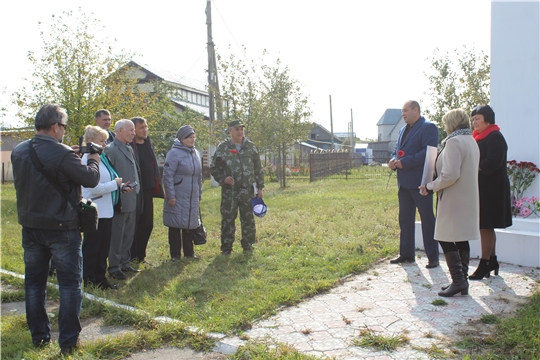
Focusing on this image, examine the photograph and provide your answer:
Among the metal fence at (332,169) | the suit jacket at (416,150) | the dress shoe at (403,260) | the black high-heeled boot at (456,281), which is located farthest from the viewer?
the metal fence at (332,169)

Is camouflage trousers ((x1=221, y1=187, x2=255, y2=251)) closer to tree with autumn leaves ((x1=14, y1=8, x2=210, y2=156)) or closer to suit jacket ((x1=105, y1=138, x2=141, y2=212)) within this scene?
suit jacket ((x1=105, y1=138, x2=141, y2=212))

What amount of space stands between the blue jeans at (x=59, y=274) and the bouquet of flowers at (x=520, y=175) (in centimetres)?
562

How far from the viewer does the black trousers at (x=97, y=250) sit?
17.2ft

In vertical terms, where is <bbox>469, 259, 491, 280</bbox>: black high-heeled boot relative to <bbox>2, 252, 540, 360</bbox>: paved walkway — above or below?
above

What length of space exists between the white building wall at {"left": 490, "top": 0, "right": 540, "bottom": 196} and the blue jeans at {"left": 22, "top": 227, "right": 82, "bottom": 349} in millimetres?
5846

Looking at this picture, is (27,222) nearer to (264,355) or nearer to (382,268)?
(264,355)

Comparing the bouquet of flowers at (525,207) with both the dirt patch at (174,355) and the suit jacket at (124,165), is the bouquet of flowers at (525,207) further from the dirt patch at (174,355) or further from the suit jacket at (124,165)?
the suit jacket at (124,165)

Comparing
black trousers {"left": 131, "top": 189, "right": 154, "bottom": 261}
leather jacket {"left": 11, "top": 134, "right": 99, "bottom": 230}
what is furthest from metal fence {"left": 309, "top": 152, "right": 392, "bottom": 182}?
leather jacket {"left": 11, "top": 134, "right": 99, "bottom": 230}

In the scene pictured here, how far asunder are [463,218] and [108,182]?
3.60m

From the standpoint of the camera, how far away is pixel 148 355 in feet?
11.9

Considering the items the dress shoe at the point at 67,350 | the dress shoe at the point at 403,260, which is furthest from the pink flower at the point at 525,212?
the dress shoe at the point at 67,350

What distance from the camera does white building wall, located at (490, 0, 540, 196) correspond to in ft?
21.6

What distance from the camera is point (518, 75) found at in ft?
22.2

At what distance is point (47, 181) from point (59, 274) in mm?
710
